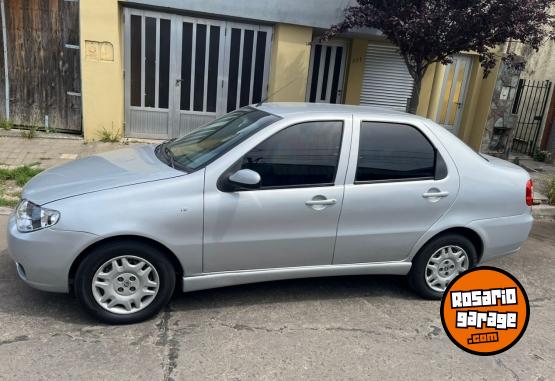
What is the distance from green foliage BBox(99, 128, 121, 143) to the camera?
8969 mm

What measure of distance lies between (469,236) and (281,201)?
5.96 ft

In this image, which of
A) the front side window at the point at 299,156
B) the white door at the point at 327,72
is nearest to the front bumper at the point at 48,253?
the front side window at the point at 299,156

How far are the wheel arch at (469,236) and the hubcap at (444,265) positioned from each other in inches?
5.1

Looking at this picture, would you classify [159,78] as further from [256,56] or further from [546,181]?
[546,181]

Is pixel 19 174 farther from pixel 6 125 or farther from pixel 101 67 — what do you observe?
pixel 101 67

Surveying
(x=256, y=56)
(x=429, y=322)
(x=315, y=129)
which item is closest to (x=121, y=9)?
(x=256, y=56)

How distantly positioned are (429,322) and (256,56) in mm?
6893

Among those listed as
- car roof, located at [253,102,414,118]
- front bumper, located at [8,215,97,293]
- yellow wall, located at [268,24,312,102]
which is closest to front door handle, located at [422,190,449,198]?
car roof, located at [253,102,414,118]

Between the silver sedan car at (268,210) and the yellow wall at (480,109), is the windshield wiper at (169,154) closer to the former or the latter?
the silver sedan car at (268,210)

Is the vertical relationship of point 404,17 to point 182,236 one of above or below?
above

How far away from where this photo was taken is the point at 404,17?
711 centimetres

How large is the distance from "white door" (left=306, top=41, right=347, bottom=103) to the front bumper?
25.1ft

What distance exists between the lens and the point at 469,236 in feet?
14.1

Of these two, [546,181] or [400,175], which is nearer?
[400,175]
